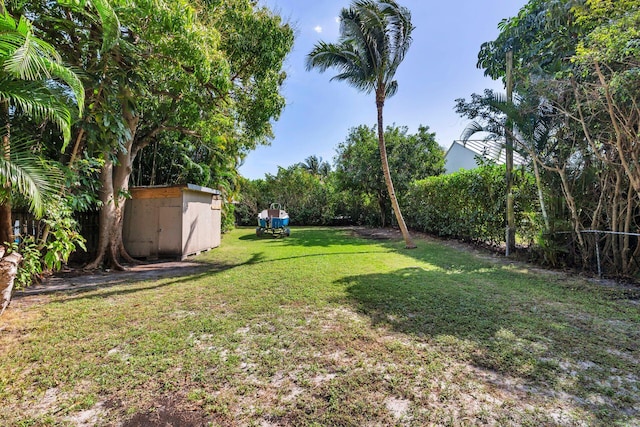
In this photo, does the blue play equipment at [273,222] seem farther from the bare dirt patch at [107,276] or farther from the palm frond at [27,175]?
the palm frond at [27,175]

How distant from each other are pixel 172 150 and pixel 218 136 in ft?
6.40

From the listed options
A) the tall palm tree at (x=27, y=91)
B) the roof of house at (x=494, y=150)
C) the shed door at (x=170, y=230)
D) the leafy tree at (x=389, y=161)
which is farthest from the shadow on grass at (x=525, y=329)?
the leafy tree at (x=389, y=161)

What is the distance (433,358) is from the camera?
2402mm

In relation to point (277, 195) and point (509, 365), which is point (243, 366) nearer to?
point (509, 365)

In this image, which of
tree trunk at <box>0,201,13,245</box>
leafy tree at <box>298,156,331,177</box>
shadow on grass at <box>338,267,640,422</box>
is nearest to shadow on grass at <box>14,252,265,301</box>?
tree trunk at <box>0,201,13,245</box>

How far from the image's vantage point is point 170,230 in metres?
7.66

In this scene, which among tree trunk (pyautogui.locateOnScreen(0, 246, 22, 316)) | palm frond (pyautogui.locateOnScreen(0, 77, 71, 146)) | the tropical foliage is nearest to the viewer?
palm frond (pyautogui.locateOnScreen(0, 77, 71, 146))

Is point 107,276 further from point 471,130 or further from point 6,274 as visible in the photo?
point 471,130

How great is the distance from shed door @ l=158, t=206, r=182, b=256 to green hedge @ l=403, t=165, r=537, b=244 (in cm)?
901

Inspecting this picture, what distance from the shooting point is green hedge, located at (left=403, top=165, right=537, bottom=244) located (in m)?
7.14

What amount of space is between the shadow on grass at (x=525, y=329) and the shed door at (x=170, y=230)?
5206 mm

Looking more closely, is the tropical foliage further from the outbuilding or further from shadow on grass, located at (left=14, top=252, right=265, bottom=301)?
the outbuilding

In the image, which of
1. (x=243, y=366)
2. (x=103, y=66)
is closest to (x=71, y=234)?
(x=103, y=66)

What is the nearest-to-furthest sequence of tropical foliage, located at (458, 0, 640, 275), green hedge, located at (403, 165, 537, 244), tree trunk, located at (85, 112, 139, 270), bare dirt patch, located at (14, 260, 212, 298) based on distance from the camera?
tropical foliage, located at (458, 0, 640, 275)
bare dirt patch, located at (14, 260, 212, 298)
tree trunk, located at (85, 112, 139, 270)
green hedge, located at (403, 165, 537, 244)
